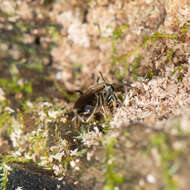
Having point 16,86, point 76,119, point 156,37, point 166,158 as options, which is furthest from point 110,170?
point 16,86

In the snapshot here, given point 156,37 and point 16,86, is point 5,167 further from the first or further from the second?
point 156,37

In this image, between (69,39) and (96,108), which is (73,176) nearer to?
(96,108)

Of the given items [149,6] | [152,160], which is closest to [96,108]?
[152,160]

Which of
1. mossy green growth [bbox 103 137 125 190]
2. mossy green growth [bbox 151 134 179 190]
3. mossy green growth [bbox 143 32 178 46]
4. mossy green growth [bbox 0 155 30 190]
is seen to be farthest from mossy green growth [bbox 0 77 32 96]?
mossy green growth [bbox 151 134 179 190]

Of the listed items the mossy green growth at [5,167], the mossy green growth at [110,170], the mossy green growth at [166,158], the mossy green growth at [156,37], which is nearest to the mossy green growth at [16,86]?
the mossy green growth at [5,167]

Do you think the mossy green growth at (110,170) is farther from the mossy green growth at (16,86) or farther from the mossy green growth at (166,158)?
the mossy green growth at (16,86)

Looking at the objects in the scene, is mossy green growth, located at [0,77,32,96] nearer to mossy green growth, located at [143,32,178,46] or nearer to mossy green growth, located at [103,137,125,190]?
mossy green growth, located at [143,32,178,46]
